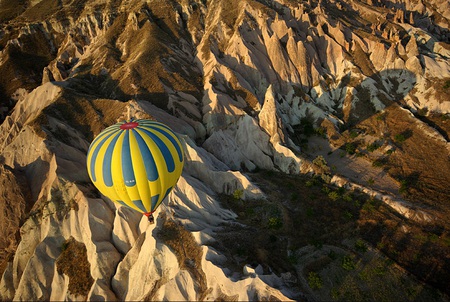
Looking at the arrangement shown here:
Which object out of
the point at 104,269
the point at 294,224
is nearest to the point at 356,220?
the point at 294,224

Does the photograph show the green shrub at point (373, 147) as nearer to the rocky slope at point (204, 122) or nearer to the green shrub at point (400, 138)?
the rocky slope at point (204, 122)

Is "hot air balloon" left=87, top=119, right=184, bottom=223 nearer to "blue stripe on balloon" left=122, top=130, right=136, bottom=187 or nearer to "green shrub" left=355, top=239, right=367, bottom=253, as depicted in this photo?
"blue stripe on balloon" left=122, top=130, right=136, bottom=187

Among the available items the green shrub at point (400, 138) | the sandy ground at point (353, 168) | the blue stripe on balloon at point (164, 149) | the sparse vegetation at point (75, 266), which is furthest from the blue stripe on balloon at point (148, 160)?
the green shrub at point (400, 138)

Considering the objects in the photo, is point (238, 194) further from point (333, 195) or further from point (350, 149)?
point (350, 149)

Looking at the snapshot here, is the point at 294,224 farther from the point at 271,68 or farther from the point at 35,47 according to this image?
the point at 35,47

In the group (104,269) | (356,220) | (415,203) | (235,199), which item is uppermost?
(104,269)

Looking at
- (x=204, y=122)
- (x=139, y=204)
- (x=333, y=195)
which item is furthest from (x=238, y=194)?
(x=204, y=122)
